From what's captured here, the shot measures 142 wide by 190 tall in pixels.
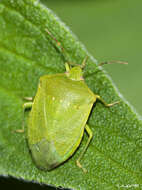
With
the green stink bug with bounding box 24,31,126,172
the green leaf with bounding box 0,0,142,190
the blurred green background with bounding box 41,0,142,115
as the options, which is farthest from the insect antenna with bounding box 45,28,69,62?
the blurred green background with bounding box 41,0,142,115

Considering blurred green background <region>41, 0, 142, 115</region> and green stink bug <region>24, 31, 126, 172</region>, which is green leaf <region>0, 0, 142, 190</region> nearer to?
green stink bug <region>24, 31, 126, 172</region>

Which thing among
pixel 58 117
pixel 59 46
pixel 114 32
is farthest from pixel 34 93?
pixel 114 32

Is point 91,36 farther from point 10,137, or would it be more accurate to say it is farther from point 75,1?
point 10,137

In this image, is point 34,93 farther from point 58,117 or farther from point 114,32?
point 114,32

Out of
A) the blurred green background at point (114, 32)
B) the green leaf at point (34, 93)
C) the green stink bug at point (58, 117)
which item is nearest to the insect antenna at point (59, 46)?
the green leaf at point (34, 93)

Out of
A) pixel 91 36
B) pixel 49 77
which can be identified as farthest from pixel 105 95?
pixel 91 36

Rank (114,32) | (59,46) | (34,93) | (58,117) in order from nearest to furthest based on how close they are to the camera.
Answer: (59,46)
(58,117)
(34,93)
(114,32)

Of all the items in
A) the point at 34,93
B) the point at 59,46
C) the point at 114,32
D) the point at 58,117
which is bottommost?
the point at 58,117
